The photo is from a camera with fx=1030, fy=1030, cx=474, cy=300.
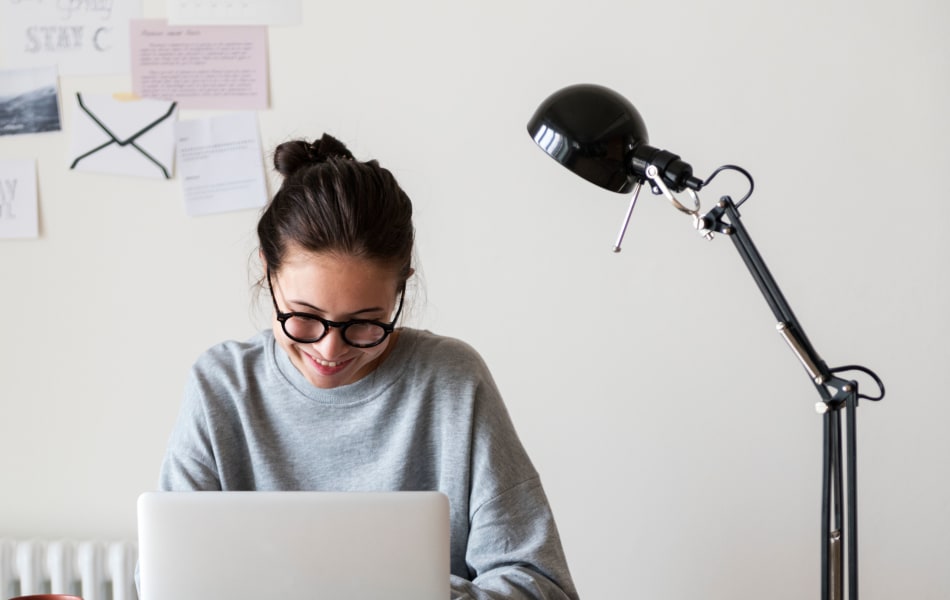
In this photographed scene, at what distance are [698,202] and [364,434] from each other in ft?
1.76

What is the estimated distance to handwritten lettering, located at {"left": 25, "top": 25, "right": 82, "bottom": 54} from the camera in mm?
1813

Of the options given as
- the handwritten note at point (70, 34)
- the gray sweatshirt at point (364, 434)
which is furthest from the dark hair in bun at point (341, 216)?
the handwritten note at point (70, 34)

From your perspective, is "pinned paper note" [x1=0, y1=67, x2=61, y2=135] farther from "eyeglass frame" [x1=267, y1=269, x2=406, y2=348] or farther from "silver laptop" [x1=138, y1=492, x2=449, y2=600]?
Answer: "silver laptop" [x1=138, y1=492, x2=449, y2=600]

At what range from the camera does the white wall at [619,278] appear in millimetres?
1616

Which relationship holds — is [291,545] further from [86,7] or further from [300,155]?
[86,7]

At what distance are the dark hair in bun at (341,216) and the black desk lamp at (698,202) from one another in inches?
9.3

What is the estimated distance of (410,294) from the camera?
167 centimetres

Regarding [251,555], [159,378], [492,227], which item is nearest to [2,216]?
[159,378]

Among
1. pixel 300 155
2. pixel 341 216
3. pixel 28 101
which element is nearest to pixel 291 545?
pixel 341 216

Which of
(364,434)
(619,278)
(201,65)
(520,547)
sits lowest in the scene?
(520,547)

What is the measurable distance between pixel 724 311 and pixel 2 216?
127 cm

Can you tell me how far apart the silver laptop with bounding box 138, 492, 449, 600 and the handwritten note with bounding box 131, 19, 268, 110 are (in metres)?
1.02

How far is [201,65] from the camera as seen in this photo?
1789mm

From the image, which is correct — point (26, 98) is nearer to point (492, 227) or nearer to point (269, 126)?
point (269, 126)
